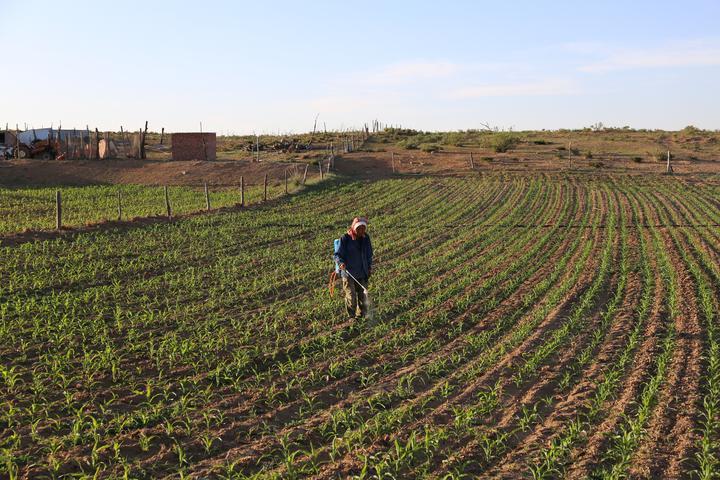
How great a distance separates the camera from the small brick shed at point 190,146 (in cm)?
4559

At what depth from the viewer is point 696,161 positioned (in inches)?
1826

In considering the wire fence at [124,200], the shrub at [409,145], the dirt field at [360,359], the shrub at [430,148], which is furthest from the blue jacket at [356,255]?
the shrub at [409,145]

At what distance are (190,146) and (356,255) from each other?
37038 millimetres

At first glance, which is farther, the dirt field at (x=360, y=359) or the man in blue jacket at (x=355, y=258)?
the man in blue jacket at (x=355, y=258)

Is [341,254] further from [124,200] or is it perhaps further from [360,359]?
[124,200]

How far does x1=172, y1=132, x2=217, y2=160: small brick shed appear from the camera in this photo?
45.6m

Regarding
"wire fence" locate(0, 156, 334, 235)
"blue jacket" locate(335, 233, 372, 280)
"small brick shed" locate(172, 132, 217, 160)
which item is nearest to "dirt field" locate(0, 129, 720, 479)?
"blue jacket" locate(335, 233, 372, 280)

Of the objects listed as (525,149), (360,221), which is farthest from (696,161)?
(360,221)

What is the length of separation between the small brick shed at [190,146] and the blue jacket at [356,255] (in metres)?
36.6

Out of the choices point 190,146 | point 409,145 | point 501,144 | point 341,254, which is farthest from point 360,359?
point 409,145

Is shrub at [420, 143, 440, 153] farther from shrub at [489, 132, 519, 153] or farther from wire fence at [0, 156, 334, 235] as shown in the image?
wire fence at [0, 156, 334, 235]

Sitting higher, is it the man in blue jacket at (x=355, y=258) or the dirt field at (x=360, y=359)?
the man in blue jacket at (x=355, y=258)

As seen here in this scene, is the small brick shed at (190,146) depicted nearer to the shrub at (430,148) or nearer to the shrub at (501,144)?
the shrub at (430,148)

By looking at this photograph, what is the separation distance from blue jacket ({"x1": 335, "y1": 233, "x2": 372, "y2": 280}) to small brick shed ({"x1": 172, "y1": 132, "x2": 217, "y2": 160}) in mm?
36607
